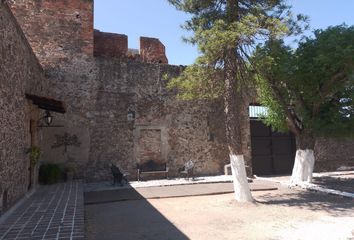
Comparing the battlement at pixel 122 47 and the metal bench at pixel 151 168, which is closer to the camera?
the metal bench at pixel 151 168

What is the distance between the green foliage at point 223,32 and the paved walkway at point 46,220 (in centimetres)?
399

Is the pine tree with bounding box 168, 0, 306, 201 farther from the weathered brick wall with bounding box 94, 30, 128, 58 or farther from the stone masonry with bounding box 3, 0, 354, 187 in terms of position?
the weathered brick wall with bounding box 94, 30, 128, 58

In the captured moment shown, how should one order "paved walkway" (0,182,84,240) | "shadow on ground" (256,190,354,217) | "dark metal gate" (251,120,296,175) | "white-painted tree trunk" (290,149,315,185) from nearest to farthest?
"paved walkway" (0,182,84,240), "shadow on ground" (256,190,354,217), "white-painted tree trunk" (290,149,315,185), "dark metal gate" (251,120,296,175)

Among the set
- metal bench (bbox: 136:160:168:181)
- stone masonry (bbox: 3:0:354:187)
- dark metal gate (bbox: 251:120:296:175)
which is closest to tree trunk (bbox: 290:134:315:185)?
stone masonry (bbox: 3:0:354:187)

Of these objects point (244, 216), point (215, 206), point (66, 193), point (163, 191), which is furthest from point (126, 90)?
point (244, 216)

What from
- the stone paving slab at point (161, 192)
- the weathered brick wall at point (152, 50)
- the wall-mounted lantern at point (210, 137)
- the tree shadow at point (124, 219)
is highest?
the weathered brick wall at point (152, 50)

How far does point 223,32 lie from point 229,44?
0.29 meters

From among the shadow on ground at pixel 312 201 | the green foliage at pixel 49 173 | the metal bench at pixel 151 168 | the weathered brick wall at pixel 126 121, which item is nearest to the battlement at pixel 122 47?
the weathered brick wall at pixel 126 121

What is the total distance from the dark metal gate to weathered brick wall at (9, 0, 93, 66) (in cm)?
765

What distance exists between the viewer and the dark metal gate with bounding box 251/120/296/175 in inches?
591

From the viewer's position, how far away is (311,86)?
10164mm

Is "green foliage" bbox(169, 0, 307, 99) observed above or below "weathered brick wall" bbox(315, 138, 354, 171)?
above

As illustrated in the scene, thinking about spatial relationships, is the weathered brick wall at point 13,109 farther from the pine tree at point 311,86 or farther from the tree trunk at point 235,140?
the pine tree at point 311,86

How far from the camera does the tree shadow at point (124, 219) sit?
5.59m
